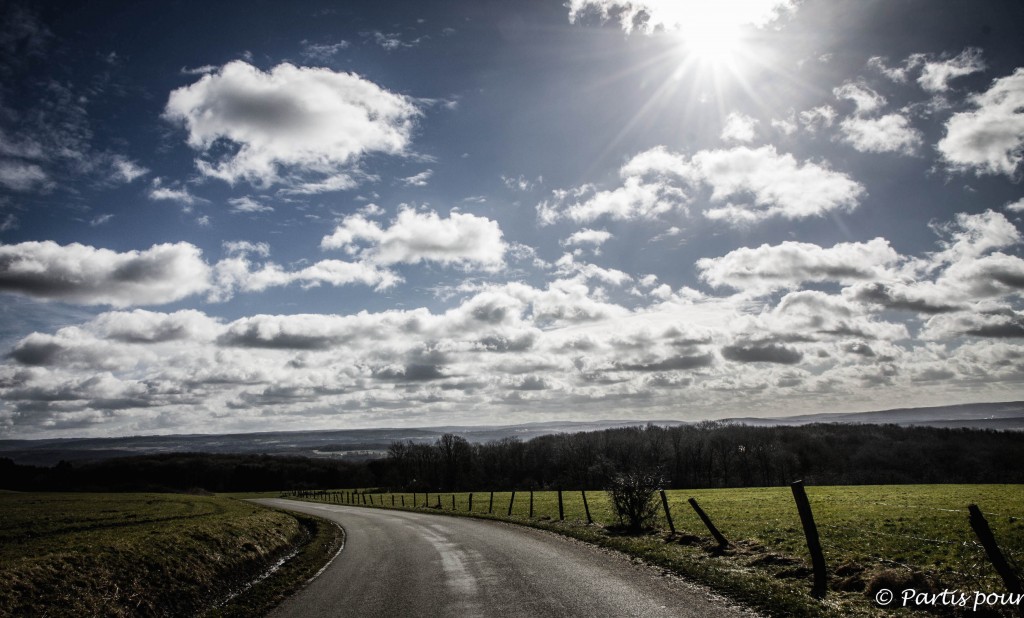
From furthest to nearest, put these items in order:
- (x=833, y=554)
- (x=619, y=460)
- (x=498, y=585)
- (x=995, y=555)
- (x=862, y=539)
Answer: (x=619, y=460)
(x=862, y=539)
(x=833, y=554)
(x=498, y=585)
(x=995, y=555)

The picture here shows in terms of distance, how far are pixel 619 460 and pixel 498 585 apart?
3806 inches

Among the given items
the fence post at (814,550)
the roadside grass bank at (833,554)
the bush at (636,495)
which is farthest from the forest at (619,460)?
the fence post at (814,550)

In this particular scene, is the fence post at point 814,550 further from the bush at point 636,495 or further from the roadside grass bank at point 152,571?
the roadside grass bank at point 152,571

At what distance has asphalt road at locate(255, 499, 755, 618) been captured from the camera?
10.1 m

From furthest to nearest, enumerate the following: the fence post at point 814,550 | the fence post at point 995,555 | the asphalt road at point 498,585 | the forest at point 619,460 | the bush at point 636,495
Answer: the forest at point 619,460
the bush at point 636,495
the fence post at point 814,550
the asphalt road at point 498,585
the fence post at point 995,555

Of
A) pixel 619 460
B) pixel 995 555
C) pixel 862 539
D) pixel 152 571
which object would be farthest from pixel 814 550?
pixel 619 460

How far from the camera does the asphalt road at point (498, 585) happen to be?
10.1 meters

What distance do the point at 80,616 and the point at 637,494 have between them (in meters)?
17.2

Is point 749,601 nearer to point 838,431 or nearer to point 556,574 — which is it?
point 556,574

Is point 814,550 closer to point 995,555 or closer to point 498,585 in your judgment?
point 995,555

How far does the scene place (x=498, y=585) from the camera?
12.2 m

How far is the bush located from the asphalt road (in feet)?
9.43

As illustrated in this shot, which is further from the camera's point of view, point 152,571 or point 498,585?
point 152,571

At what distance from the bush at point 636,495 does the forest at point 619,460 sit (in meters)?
80.8
